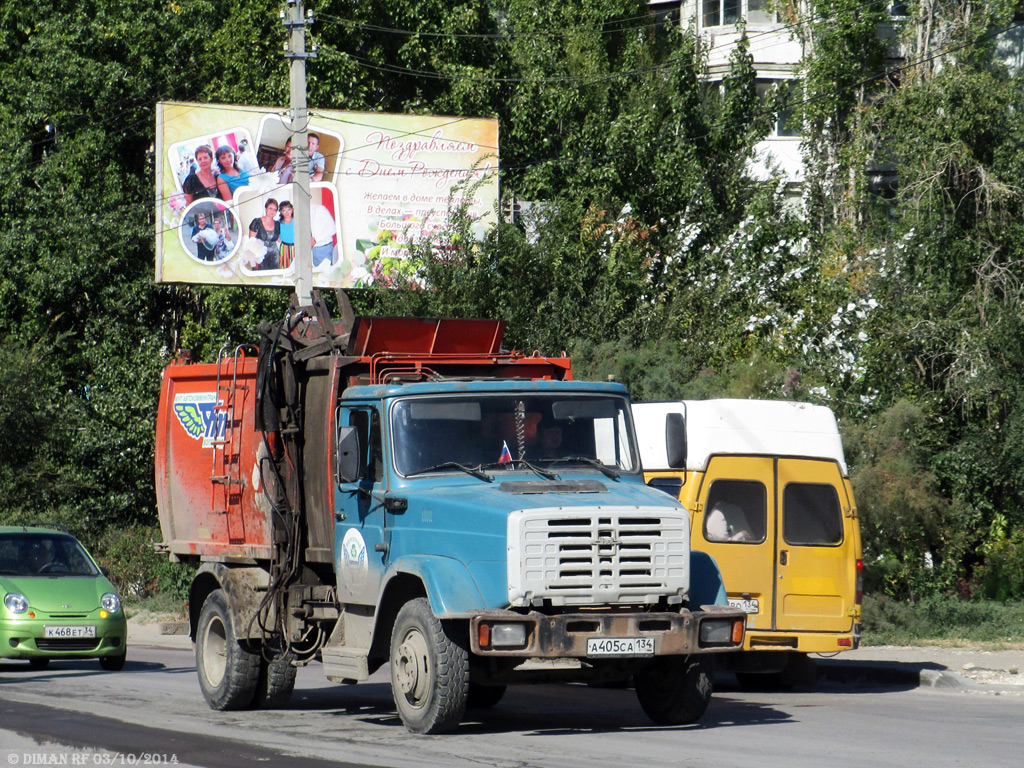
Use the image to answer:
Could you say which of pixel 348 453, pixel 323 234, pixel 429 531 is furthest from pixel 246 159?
pixel 429 531

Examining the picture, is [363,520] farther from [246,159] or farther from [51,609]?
[246,159]

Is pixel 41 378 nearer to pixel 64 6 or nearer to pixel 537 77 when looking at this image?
pixel 64 6

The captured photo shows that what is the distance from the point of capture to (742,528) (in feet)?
43.9

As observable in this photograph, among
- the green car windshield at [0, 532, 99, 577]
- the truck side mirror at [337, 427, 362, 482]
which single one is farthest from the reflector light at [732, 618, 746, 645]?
the green car windshield at [0, 532, 99, 577]

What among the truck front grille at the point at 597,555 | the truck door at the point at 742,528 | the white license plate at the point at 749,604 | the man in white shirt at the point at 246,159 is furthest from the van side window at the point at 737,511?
the man in white shirt at the point at 246,159

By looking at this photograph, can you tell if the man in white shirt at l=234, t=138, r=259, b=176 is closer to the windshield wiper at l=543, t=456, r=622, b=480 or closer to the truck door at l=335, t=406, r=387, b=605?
the truck door at l=335, t=406, r=387, b=605

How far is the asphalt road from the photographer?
28.6 ft

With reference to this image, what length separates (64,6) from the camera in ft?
112

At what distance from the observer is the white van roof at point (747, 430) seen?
523 inches

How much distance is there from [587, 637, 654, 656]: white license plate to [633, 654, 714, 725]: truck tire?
31.7 inches

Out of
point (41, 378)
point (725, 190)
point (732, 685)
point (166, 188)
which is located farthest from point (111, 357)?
point (732, 685)

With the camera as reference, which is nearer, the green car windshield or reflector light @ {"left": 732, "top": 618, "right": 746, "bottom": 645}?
reflector light @ {"left": 732, "top": 618, "right": 746, "bottom": 645}

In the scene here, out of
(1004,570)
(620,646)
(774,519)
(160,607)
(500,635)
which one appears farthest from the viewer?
(160,607)

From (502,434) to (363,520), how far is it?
1.25 meters
